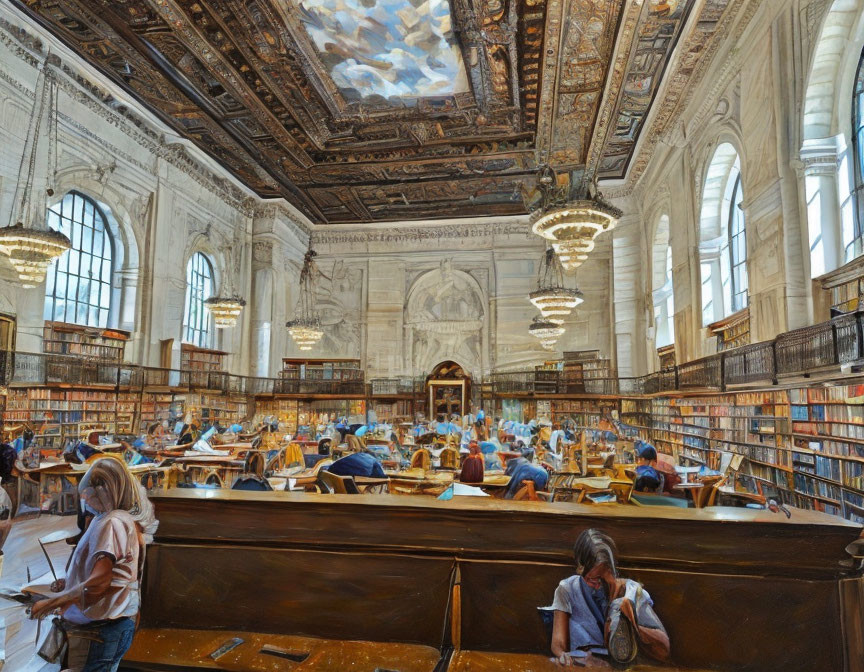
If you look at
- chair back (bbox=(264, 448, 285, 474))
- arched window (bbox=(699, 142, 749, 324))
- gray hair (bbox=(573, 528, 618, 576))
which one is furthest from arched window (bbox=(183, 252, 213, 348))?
gray hair (bbox=(573, 528, 618, 576))

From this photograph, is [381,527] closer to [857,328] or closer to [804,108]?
[857,328]

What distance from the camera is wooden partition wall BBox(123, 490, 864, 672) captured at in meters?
2.00

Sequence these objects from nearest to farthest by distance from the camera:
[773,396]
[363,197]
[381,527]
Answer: [381,527]
[773,396]
[363,197]

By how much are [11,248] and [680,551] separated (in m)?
10.4

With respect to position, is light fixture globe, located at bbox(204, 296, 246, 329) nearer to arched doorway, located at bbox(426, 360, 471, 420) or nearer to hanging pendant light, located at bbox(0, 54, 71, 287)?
hanging pendant light, located at bbox(0, 54, 71, 287)

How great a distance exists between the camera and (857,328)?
5598 millimetres

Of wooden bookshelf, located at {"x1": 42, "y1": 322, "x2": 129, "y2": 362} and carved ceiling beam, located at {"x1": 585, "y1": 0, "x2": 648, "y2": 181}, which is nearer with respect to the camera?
carved ceiling beam, located at {"x1": 585, "y1": 0, "x2": 648, "y2": 181}

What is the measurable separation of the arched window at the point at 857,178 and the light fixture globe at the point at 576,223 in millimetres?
3289

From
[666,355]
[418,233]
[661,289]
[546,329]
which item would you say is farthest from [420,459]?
[418,233]

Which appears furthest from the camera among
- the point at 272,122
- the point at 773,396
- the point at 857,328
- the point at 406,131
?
the point at 406,131

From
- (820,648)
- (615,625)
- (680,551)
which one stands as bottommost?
(820,648)

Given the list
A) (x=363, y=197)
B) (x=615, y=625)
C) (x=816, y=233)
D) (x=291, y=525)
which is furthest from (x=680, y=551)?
(x=363, y=197)

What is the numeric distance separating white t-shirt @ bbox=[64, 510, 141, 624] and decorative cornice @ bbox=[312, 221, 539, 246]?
22.5m

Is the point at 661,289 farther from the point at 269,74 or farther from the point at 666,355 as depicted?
the point at 269,74
